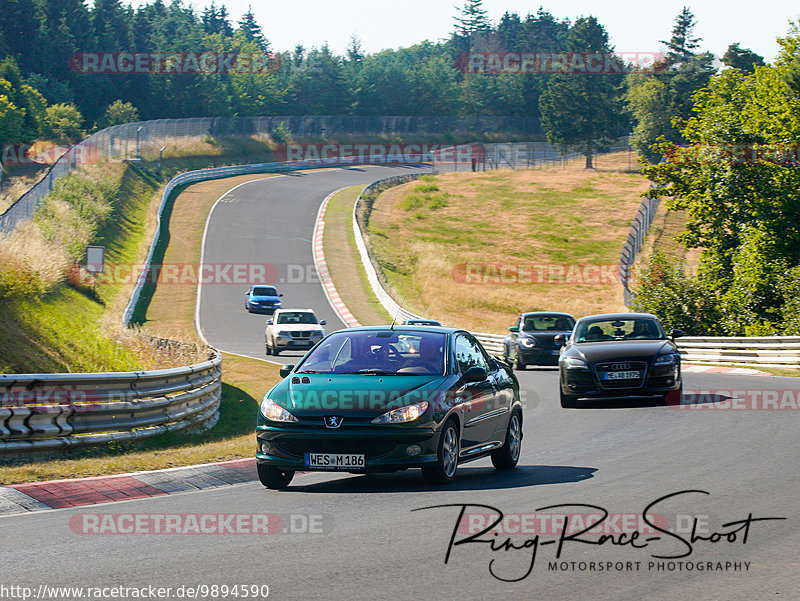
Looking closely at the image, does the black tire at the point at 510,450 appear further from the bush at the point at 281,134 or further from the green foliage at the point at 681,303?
the bush at the point at 281,134

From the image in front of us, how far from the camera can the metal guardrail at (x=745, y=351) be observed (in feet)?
84.2

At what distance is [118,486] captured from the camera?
955 centimetres

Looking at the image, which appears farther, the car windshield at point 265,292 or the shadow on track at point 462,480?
the car windshield at point 265,292

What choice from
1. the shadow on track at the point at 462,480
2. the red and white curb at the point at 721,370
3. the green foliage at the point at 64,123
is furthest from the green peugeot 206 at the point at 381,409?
the green foliage at the point at 64,123

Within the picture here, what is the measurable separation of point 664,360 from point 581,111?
105991mm

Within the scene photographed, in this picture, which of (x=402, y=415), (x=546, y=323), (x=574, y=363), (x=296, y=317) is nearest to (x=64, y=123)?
(x=296, y=317)

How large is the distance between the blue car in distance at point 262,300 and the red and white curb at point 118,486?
3118 cm

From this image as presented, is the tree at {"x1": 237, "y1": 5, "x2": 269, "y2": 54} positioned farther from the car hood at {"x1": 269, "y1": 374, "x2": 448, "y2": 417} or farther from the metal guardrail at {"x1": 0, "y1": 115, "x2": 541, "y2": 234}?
the car hood at {"x1": 269, "y1": 374, "x2": 448, "y2": 417}

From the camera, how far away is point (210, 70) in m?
108

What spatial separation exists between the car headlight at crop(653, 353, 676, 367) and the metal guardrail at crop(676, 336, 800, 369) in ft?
31.5

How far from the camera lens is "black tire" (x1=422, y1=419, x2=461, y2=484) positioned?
9.38m

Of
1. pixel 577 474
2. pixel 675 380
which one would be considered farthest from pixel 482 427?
pixel 675 380

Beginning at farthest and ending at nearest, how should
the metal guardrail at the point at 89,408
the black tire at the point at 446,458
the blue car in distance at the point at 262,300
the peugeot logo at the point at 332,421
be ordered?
the blue car in distance at the point at 262,300 < the metal guardrail at the point at 89,408 < the black tire at the point at 446,458 < the peugeot logo at the point at 332,421

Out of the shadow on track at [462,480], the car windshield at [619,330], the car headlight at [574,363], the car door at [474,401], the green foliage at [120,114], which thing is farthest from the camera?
the green foliage at [120,114]
